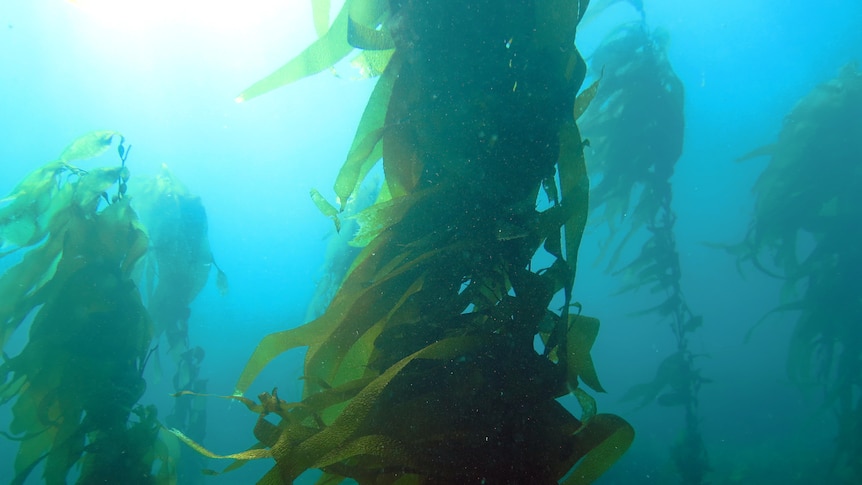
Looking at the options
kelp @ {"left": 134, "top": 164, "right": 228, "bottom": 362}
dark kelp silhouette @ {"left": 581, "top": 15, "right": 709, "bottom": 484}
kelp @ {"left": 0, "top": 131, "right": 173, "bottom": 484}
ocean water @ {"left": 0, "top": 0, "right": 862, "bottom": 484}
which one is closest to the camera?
kelp @ {"left": 0, "top": 131, "right": 173, "bottom": 484}

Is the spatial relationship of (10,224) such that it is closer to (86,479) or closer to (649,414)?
(86,479)

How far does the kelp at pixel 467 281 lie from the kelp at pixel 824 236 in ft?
17.9

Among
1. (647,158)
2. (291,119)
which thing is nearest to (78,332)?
(647,158)

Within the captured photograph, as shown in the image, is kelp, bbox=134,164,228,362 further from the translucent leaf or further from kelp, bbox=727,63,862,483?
kelp, bbox=727,63,862,483

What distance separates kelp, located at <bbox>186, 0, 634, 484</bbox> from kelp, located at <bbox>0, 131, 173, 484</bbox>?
1.28 meters

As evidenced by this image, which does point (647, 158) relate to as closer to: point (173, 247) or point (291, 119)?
point (173, 247)

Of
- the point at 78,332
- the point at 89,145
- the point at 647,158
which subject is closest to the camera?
the point at 78,332

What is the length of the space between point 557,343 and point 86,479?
2.27m

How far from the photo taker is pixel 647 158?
17.3ft

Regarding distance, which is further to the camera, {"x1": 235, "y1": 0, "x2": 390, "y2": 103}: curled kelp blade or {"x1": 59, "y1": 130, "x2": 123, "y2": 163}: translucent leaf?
{"x1": 59, "y1": 130, "x2": 123, "y2": 163}: translucent leaf

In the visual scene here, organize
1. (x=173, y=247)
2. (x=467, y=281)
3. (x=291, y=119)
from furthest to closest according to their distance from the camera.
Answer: (x=291, y=119) → (x=173, y=247) → (x=467, y=281)

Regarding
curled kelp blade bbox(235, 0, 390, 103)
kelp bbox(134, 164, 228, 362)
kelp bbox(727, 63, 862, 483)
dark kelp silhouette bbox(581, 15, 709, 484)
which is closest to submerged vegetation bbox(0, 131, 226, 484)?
kelp bbox(134, 164, 228, 362)

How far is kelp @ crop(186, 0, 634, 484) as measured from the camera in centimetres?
87

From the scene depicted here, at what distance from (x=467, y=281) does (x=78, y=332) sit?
206 centimetres
